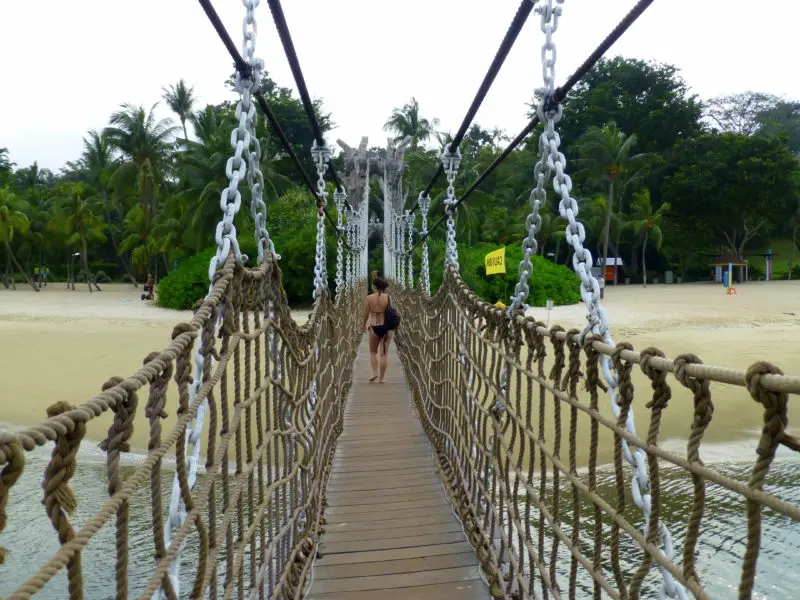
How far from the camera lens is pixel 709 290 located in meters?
21.8

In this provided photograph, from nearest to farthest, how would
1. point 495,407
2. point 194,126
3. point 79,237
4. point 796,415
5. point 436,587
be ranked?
point 436,587 < point 495,407 < point 796,415 < point 194,126 < point 79,237

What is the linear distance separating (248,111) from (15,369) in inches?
355

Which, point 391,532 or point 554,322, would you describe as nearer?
point 391,532

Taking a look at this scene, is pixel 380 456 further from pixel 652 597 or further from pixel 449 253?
pixel 652 597

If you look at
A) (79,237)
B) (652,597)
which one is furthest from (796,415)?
(79,237)

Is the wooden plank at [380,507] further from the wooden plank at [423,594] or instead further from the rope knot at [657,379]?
the rope knot at [657,379]

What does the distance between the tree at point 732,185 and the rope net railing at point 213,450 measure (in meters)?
24.9

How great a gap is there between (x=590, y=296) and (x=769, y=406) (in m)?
0.70

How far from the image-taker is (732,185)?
24.1 metres

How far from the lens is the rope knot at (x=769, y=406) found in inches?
26.0

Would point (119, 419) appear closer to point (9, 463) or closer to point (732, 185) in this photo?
point (9, 463)

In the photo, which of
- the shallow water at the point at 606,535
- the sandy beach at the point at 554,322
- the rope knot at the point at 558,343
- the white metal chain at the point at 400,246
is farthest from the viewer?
the white metal chain at the point at 400,246

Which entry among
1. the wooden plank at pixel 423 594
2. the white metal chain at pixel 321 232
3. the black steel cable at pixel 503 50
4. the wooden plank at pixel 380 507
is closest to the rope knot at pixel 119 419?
the wooden plank at pixel 423 594

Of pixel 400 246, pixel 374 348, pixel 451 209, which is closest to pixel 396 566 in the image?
pixel 451 209
